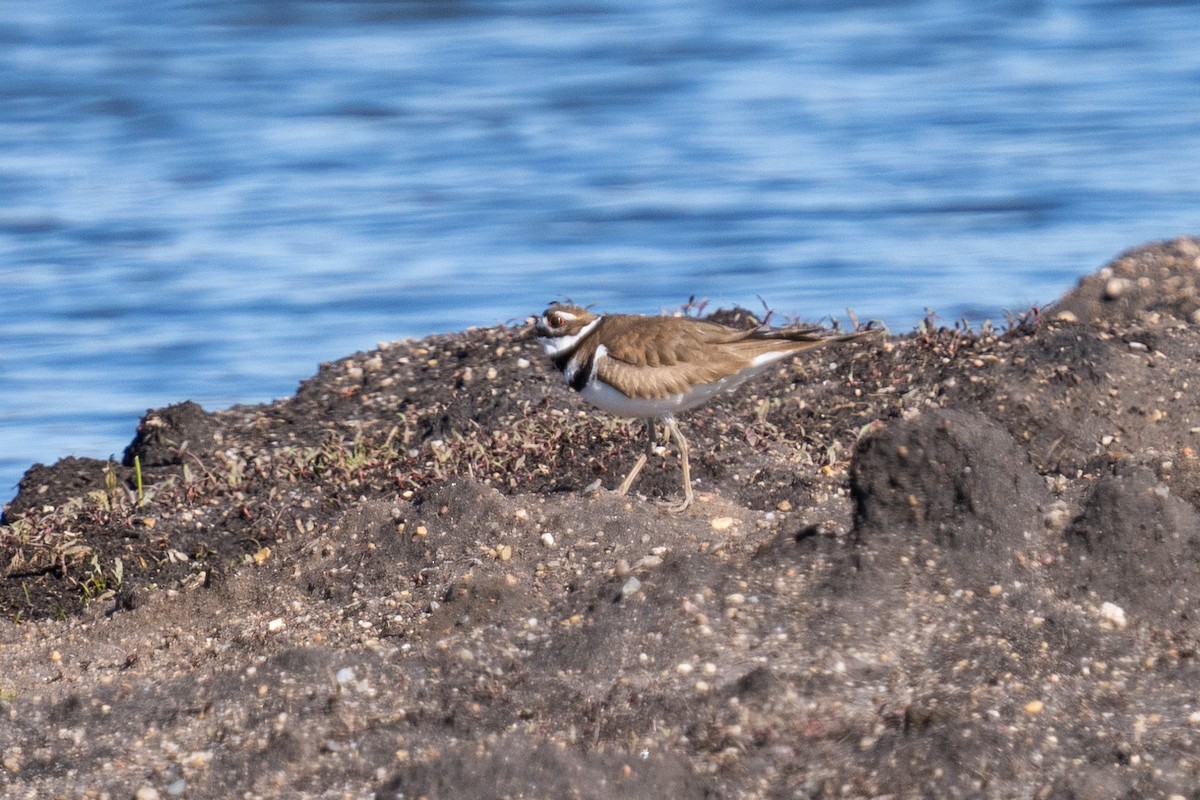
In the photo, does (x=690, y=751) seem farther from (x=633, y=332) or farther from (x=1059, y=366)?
(x=1059, y=366)

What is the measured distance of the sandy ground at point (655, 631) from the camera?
424cm

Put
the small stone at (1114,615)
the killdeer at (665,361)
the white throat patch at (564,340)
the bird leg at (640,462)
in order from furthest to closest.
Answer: the white throat patch at (564,340) → the bird leg at (640,462) → the killdeer at (665,361) → the small stone at (1114,615)

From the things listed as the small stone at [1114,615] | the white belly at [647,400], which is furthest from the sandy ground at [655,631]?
the white belly at [647,400]

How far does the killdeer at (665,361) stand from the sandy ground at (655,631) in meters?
0.37

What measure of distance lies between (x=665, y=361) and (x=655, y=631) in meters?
1.78

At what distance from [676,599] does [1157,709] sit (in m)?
1.39

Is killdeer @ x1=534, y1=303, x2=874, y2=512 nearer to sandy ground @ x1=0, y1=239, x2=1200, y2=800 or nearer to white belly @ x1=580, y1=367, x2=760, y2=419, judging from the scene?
white belly @ x1=580, y1=367, x2=760, y2=419

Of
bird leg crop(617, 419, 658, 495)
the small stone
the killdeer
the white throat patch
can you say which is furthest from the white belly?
the small stone

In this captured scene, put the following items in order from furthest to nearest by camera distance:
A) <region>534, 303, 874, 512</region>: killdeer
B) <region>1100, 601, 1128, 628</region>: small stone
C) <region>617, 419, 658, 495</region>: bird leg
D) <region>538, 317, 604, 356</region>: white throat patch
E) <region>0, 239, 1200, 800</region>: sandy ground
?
1. <region>538, 317, 604, 356</region>: white throat patch
2. <region>617, 419, 658, 495</region>: bird leg
3. <region>534, 303, 874, 512</region>: killdeer
4. <region>1100, 601, 1128, 628</region>: small stone
5. <region>0, 239, 1200, 800</region>: sandy ground

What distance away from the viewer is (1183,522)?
16.3 ft

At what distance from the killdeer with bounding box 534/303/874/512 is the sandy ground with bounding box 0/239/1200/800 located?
0.37 metres

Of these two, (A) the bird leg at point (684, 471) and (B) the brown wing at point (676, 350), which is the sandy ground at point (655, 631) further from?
(B) the brown wing at point (676, 350)

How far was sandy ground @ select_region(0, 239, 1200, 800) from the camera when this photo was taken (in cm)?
424

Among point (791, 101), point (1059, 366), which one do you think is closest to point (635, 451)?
point (1059, 366)
